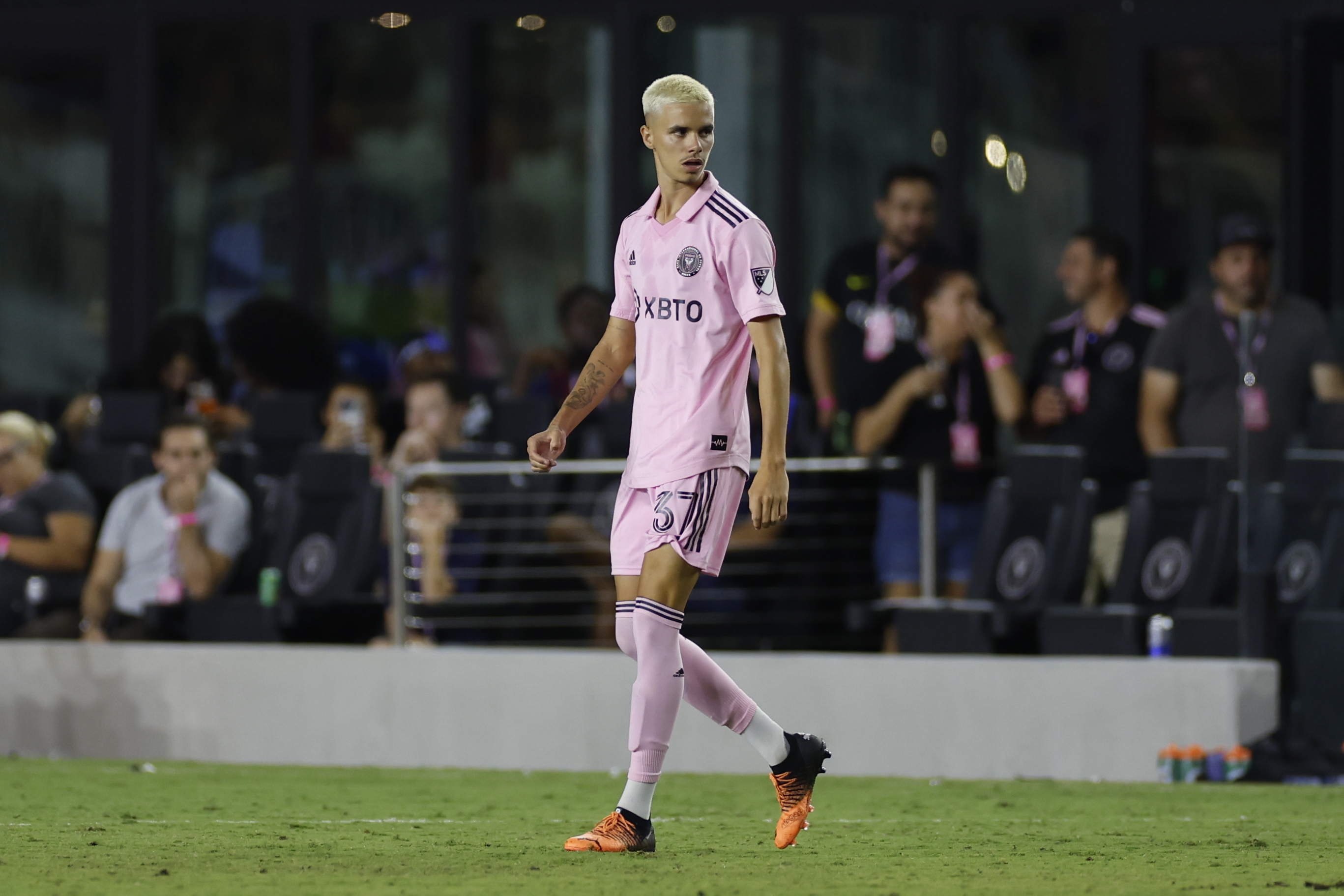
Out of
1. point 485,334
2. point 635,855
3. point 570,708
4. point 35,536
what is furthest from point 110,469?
point 635,855

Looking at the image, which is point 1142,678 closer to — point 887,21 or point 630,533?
point 630,533

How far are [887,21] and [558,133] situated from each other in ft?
6.86

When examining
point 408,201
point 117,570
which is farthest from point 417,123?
point 117,570

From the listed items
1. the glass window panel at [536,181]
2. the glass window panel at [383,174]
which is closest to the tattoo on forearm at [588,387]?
the glass window panel at [536,181]

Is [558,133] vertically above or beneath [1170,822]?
above

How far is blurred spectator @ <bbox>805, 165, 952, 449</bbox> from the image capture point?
10.0 meters

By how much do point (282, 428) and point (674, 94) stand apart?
19.5 feet

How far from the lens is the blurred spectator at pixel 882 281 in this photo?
10023 mm

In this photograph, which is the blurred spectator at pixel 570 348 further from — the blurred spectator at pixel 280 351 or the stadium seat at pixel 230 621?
the stadium seat at pixel 230 621

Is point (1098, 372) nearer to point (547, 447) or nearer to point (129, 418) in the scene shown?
point (547, 447)

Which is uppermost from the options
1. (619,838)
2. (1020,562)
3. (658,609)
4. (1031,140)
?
(1031,140)

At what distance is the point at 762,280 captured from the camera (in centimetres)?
543

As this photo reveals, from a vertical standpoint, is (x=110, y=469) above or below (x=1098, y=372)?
below

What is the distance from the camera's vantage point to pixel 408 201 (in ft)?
46.1
